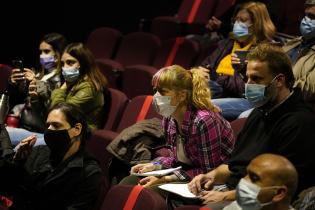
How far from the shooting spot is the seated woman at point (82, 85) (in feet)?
10.5

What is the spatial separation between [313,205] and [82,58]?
1.62 meters

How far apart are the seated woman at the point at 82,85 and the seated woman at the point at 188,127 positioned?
684 mm

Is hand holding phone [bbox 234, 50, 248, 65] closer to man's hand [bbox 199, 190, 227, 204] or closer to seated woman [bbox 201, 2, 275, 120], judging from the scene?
seated woman [bbox 201, 2, 275, 120]

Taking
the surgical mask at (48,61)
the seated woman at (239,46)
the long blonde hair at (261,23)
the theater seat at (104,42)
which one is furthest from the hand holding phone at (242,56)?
the theater seat at (104,42)

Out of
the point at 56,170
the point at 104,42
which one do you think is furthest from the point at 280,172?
the point at 104,42

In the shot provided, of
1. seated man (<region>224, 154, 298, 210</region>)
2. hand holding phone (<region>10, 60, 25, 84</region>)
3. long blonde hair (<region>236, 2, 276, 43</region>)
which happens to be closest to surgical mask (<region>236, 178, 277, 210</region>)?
seated man (<region>224, 154, 298, 210</region>)

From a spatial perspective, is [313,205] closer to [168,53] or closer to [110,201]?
[110,201]

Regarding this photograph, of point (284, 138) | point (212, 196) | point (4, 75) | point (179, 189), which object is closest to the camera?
point (284, 138)

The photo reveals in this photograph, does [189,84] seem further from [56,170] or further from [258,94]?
[56,170]

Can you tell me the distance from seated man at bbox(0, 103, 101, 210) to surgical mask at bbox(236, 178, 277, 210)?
0.63 m

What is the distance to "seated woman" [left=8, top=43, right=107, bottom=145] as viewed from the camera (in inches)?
126

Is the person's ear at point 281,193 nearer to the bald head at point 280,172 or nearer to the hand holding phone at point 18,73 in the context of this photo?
the bald head at point 280,172

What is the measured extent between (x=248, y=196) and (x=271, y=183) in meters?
0.08

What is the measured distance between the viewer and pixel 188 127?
95.5 inches
